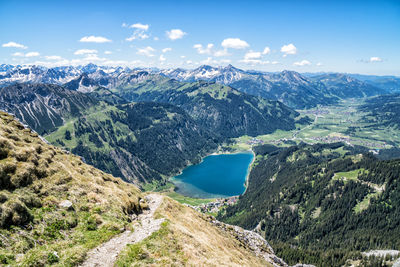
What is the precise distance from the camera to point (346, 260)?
4857 inches

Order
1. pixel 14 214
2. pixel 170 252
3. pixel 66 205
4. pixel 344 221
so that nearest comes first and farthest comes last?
1. pixel 14 214
2. pixel 170 252
3. pixel 66 205
4. pixel 344 221

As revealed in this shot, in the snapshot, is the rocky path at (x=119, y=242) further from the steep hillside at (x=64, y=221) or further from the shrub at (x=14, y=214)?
the shrub at (x=14, y=214)

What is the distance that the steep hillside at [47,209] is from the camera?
23.8 metres

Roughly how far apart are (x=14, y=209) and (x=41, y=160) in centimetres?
1290

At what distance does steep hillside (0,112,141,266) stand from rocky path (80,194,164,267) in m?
0.98

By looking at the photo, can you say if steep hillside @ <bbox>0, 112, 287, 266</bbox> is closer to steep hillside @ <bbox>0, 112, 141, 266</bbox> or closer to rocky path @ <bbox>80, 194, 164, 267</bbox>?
steep hillside @ <bbox>0, 112, 141, 266</bbox>

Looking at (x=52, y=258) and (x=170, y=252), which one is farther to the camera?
(x=170, y=252)

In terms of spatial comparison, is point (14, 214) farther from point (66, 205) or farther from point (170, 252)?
point (170, 252)

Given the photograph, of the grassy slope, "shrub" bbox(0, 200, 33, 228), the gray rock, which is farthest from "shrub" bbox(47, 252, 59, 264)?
the gray rock

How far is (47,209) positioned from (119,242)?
10244 millimetres

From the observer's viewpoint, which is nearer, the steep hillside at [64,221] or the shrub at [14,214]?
the steep hillside at [64,221]

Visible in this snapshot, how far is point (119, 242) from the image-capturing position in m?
29.7

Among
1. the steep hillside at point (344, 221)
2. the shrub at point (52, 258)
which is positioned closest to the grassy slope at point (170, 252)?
the shrub at point (52, 258)

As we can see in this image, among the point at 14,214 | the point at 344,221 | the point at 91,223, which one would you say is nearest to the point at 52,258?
the point at 14,214
